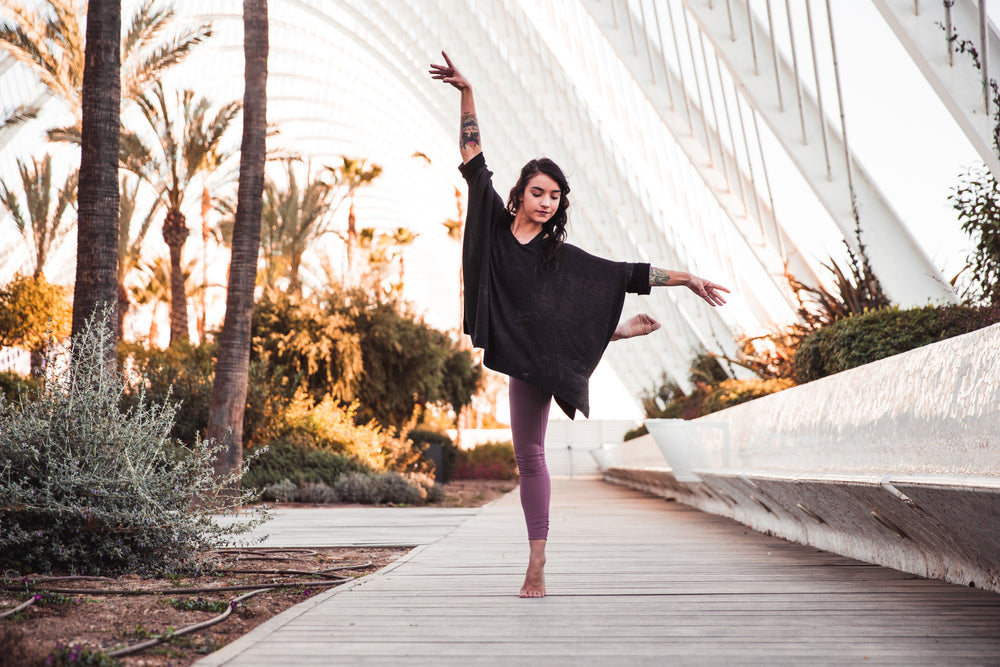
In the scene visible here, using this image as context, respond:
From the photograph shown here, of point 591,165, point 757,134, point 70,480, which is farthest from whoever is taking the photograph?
point 591,165

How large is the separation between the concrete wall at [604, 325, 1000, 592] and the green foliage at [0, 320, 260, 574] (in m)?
2.90

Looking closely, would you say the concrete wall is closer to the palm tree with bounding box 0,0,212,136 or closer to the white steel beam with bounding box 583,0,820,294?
the white steel beam with bounding box 583,0,820,294

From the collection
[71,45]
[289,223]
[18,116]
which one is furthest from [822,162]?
[289,223]

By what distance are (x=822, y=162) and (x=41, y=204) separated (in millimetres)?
22862

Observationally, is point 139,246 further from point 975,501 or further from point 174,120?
point 975,501

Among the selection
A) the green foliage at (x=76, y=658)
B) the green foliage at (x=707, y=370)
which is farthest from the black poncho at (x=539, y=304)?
the green foliage at (x=707, y=370)

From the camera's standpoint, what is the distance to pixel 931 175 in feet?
31.1

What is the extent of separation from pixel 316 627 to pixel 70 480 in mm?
1789

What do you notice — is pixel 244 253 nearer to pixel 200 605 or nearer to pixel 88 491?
pixel 88 491

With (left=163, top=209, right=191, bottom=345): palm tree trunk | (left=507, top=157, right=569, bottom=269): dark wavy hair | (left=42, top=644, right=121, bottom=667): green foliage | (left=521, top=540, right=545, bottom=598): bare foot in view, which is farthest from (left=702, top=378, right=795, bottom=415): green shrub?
(left=163, top=209, right=191, bottom=345): palm tree trunk

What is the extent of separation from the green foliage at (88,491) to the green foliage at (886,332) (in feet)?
17.1

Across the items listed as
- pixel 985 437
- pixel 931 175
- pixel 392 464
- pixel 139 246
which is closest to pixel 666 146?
pixel 392 464

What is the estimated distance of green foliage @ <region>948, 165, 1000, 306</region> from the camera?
287 inches

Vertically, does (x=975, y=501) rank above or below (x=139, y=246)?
below
